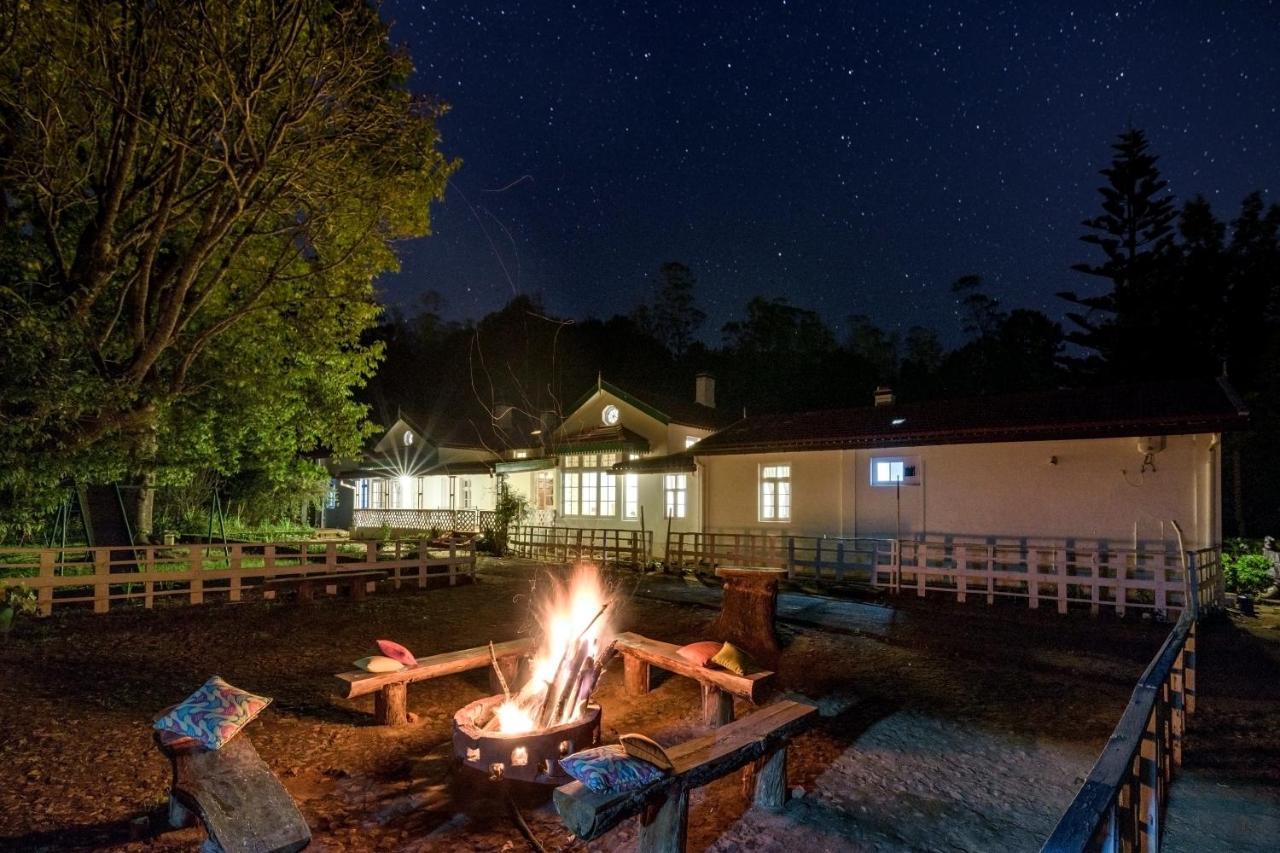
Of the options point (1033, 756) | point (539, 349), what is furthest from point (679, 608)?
point (539, 349)

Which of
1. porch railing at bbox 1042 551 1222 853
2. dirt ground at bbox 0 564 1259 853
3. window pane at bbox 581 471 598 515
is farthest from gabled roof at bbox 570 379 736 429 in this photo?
porch railing at bbox 1042 551 1222 853

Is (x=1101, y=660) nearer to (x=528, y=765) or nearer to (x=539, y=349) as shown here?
(x=528, y=765)

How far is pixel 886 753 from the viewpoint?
541 centimetres

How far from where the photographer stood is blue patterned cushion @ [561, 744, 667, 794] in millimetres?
3172

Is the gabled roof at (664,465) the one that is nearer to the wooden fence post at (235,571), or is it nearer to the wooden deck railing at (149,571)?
the wooden deck railing at (149,571)

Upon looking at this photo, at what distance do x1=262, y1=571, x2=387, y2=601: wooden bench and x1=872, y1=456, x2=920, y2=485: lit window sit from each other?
37.7 feet

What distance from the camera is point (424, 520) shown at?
27.2m

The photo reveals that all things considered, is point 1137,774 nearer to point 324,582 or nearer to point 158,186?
point 324,582

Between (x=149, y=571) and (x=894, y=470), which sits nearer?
(x=149, y=571)

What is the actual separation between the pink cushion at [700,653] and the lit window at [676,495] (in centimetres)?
1282

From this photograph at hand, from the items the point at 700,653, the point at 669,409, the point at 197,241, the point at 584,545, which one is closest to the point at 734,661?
the point at 700,653

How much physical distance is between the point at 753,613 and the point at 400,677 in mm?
4199

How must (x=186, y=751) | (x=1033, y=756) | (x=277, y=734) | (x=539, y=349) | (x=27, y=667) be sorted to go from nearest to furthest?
(x=186, y=751) < (x=1033, y=756) < (x=277, y=734) < (x=27, y=667) < (x=539, y=349)

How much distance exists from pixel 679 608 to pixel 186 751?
30.3ft
